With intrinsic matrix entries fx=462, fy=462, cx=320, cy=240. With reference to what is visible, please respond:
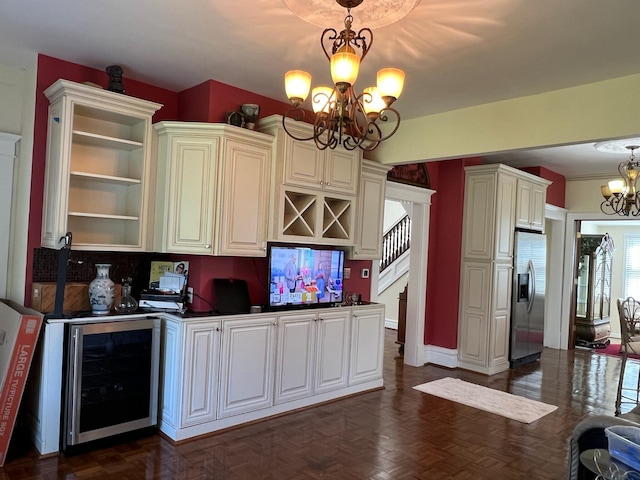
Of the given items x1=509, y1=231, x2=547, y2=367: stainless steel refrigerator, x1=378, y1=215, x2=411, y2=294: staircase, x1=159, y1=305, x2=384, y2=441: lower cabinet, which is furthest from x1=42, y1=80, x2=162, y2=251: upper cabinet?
x1=378, y1=215, x2=411, y2=294: staircase

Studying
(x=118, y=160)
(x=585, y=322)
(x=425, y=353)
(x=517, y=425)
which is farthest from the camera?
(x=585, y=322)

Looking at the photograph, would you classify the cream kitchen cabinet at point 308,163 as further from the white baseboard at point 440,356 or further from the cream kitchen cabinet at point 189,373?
the white baseboard at point 440,356

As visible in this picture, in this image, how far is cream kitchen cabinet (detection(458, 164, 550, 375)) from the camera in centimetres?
577

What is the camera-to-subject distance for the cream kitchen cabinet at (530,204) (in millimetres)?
6203

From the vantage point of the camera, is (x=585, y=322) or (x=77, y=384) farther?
(x=585, y=322)

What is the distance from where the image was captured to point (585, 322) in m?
8.01

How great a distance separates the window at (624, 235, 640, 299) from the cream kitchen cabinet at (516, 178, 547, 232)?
4.02m

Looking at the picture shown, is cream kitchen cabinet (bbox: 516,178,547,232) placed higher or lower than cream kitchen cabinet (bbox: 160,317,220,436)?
higher

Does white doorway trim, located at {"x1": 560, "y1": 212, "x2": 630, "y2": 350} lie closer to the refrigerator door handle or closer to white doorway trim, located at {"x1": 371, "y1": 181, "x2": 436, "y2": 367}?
the refrigerator door handle

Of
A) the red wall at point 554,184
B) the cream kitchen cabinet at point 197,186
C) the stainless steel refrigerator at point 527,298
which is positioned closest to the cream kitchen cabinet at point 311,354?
the cream kitchen cabinet at point 197,186

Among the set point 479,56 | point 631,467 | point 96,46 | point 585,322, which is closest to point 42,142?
point 96,46

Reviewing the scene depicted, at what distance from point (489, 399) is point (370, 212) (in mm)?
2283

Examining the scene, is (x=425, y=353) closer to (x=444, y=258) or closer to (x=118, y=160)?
(x=444, y=258)

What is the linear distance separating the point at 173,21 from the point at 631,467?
121 inches
